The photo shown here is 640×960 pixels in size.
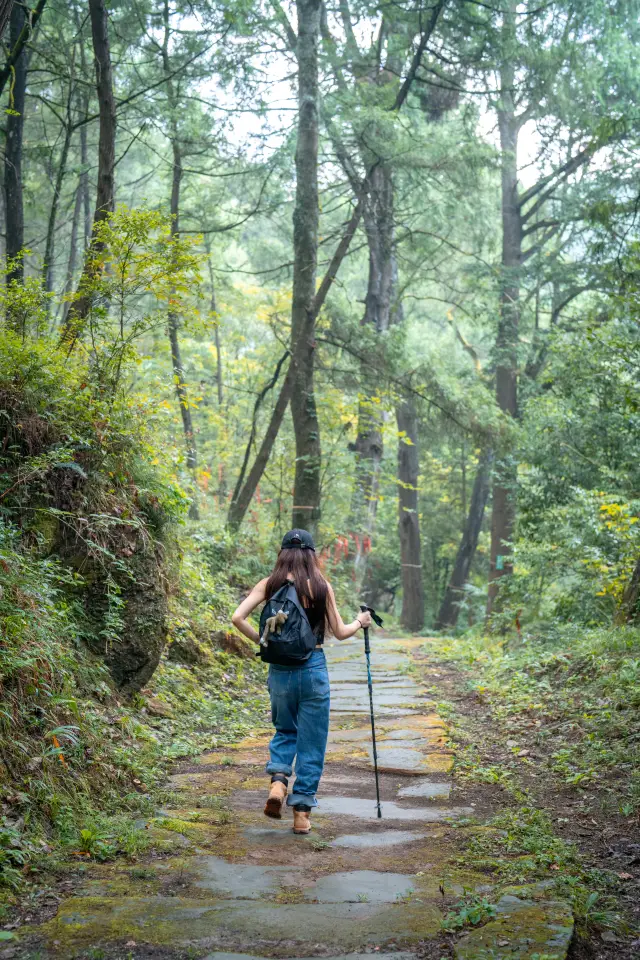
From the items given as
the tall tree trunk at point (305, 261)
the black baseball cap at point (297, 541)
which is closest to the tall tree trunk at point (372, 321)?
the tall tree trunk at point (305, 261)

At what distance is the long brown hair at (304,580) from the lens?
15.9 feet

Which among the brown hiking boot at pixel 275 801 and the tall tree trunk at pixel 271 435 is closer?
the brown hiking boot at pixel 275 801

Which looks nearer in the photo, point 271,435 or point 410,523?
point 271,435

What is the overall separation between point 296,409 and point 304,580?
7.84m

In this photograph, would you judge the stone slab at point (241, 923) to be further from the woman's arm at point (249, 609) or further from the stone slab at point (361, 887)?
the woman's arm at point (249, 609)

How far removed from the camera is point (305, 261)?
12.4 meters

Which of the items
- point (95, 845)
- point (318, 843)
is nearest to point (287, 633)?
point (318, 843)

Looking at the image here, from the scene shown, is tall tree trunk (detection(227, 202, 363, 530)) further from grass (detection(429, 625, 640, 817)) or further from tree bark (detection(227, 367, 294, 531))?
grass (detection(429, 625, 640, 817))

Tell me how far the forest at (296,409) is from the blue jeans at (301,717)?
480 millimetres

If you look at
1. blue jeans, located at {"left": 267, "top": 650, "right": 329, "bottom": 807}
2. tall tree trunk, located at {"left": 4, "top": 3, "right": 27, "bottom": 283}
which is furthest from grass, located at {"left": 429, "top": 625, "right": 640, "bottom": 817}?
tall tree trunk, located at {"left": 4, "top": 3, "right": 27, "bottom": 283}

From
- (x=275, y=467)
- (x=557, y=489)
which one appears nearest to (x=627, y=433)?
(x=557, y=489)

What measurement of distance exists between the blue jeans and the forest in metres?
0.48

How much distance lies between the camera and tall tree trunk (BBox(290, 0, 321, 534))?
12320 millimetres

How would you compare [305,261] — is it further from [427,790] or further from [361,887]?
[361,887]
